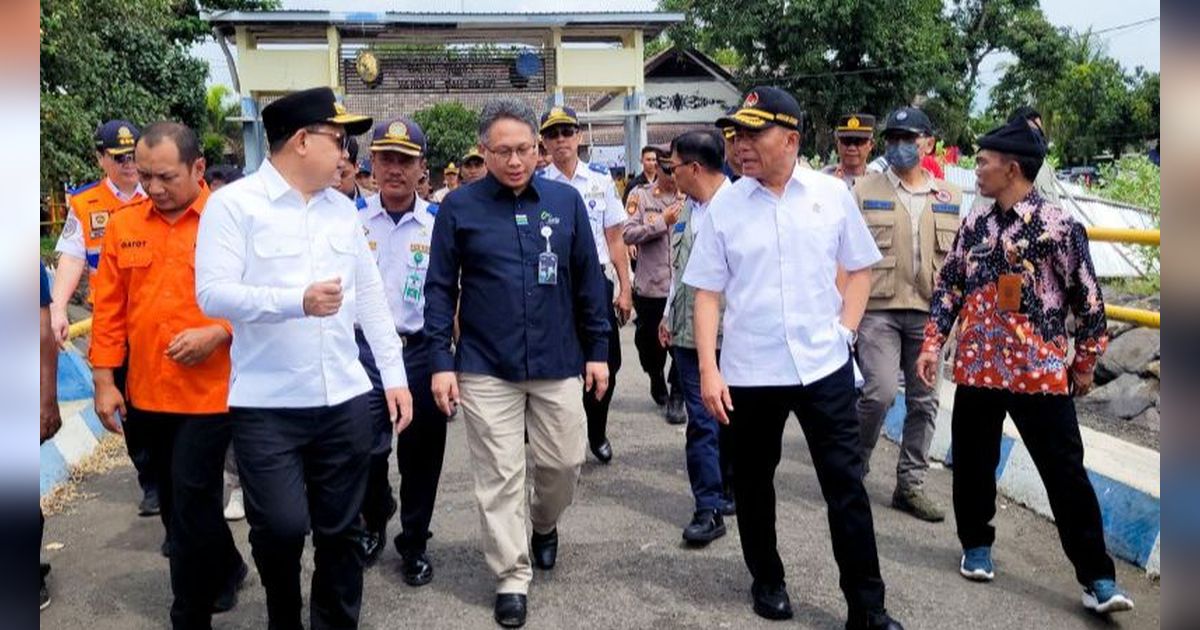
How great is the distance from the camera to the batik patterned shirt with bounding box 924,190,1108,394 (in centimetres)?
405

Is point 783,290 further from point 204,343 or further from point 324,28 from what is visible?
point 324,28

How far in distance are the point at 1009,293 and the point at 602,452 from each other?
3.14 m

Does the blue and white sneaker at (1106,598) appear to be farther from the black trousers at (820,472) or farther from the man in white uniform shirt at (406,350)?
the man in white uniform shirt at (406,350)

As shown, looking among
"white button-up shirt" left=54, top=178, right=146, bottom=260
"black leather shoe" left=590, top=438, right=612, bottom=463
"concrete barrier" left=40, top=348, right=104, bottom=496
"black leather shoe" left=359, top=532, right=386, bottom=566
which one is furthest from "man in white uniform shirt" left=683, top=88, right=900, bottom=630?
"concrete barrier" left=40, top=348, right=104, bottom=496

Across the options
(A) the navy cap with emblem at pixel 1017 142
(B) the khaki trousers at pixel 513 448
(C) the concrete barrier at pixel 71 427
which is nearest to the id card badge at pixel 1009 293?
(A) the navy cap with emblem at pixel 1017 142

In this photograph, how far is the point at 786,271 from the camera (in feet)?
13.2

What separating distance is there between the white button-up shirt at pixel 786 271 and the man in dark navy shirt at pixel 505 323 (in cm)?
66

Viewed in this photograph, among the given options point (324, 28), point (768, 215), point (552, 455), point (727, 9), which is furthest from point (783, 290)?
point (727, 9)

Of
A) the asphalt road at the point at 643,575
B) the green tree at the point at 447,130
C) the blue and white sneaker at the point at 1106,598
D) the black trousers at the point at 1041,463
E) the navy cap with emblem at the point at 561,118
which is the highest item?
the green tree at the point at 447,130

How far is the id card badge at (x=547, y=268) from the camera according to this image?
429 centimetres

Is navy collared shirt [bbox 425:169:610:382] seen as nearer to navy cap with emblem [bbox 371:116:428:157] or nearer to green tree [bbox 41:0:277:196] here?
navy cap with emblem [bbox 371:116:428:157]

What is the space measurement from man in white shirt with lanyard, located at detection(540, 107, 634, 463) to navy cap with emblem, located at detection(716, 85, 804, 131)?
2562 millimetres

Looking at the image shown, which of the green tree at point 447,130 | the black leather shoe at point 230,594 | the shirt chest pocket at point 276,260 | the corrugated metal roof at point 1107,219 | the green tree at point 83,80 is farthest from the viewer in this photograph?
the green tree at point 447,130

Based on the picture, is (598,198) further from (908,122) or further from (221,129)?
(221,129)
